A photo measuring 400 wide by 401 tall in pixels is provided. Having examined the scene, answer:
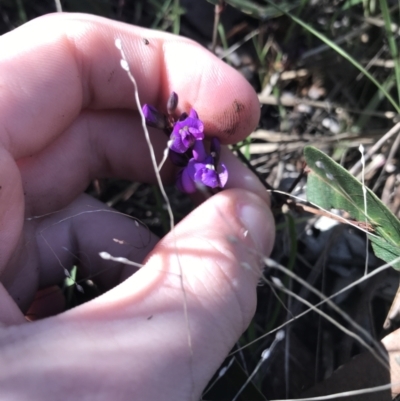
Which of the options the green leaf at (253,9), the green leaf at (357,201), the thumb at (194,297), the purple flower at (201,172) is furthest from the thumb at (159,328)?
the green leaf at (253,9)

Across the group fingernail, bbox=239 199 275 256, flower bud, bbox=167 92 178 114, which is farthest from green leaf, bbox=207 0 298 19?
fingernail, bbox=239 199 275 256

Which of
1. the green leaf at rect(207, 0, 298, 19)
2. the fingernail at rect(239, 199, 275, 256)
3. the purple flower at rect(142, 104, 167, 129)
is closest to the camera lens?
the fingernail at rect(239, 199, 275, 256)

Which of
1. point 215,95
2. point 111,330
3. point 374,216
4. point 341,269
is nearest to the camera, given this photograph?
point 111,330

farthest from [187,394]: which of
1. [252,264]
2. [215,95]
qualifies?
[215,95]

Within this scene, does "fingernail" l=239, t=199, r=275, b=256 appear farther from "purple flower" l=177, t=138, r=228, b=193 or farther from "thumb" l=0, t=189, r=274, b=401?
"purple flower" l=177, t=138, r=228, b=193

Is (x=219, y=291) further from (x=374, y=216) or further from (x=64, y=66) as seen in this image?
(x=64, y=66)

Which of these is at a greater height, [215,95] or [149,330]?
[215,95]

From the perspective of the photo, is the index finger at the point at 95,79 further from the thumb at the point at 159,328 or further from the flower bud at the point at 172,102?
Answer: the thumb at the point at 159,328
